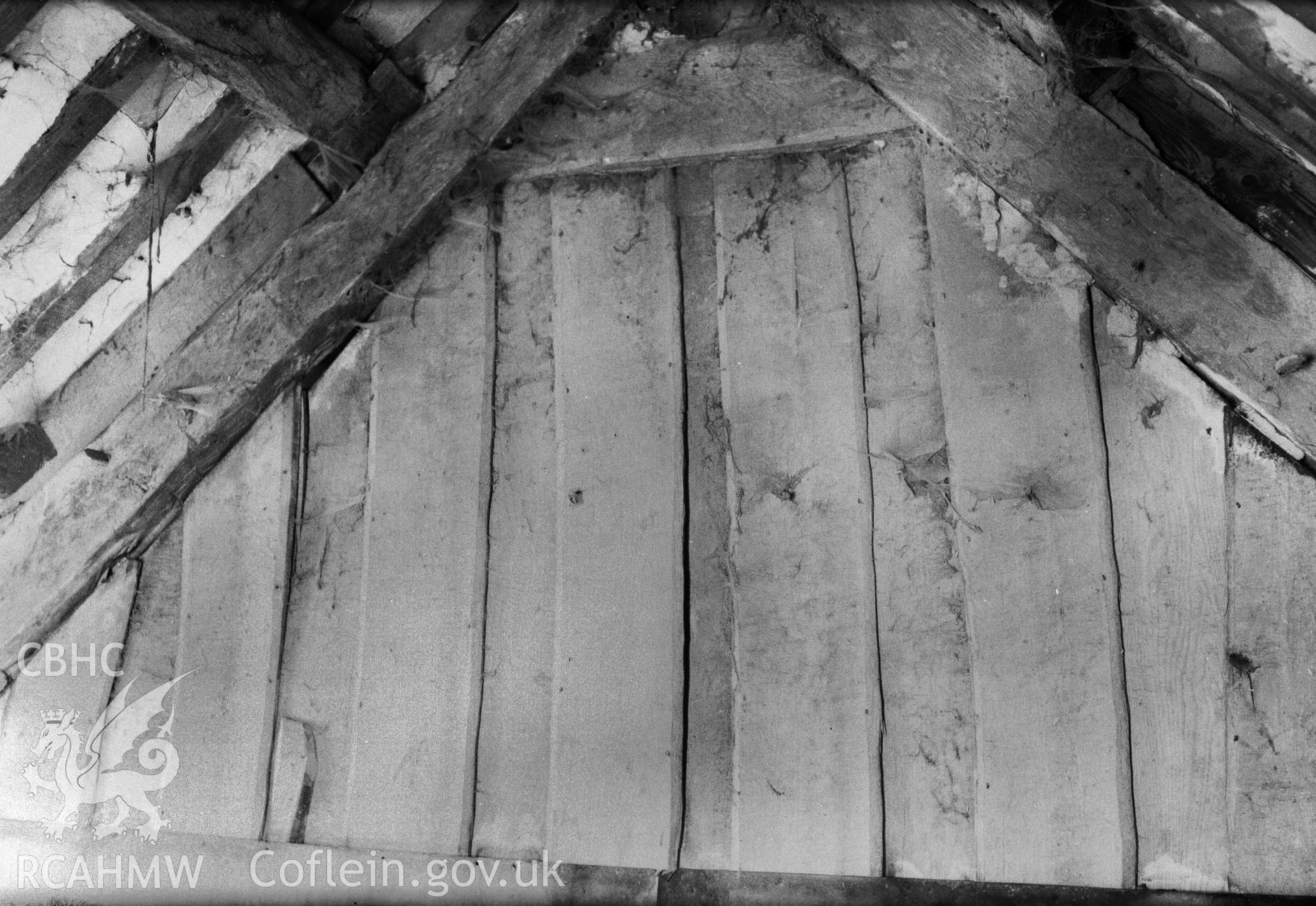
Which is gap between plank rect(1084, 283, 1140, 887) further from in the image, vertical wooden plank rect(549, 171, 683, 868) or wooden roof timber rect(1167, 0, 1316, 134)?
vertical wooden plank rect(549, 171, 683, 868)

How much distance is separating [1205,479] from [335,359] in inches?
66.1

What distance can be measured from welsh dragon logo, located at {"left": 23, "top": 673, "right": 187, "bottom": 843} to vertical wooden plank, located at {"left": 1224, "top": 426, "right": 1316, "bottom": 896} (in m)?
1.99

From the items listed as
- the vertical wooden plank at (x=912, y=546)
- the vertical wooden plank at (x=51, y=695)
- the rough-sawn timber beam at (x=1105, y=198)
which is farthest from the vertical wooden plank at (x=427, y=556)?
the rough-sawn timber beam at (x=1105, y=198)

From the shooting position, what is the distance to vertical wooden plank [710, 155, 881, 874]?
1.61 metres

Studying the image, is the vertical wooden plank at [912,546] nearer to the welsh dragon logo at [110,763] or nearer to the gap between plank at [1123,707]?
the gap between plank at [1123,707]

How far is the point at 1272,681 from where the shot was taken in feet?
4.88

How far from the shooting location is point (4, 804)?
1834mm

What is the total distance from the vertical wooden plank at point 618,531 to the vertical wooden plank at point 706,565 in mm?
25

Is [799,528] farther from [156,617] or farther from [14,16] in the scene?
[14,16]

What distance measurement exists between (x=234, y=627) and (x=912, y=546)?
4.48 feet

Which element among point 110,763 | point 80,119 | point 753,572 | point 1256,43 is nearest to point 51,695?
point 110,763

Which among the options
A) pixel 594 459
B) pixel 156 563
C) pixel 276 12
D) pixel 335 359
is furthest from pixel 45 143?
pixel 594 459

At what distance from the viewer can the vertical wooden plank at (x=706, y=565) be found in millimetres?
1653

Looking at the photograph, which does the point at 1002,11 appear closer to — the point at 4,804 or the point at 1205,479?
the point at 1205,479
